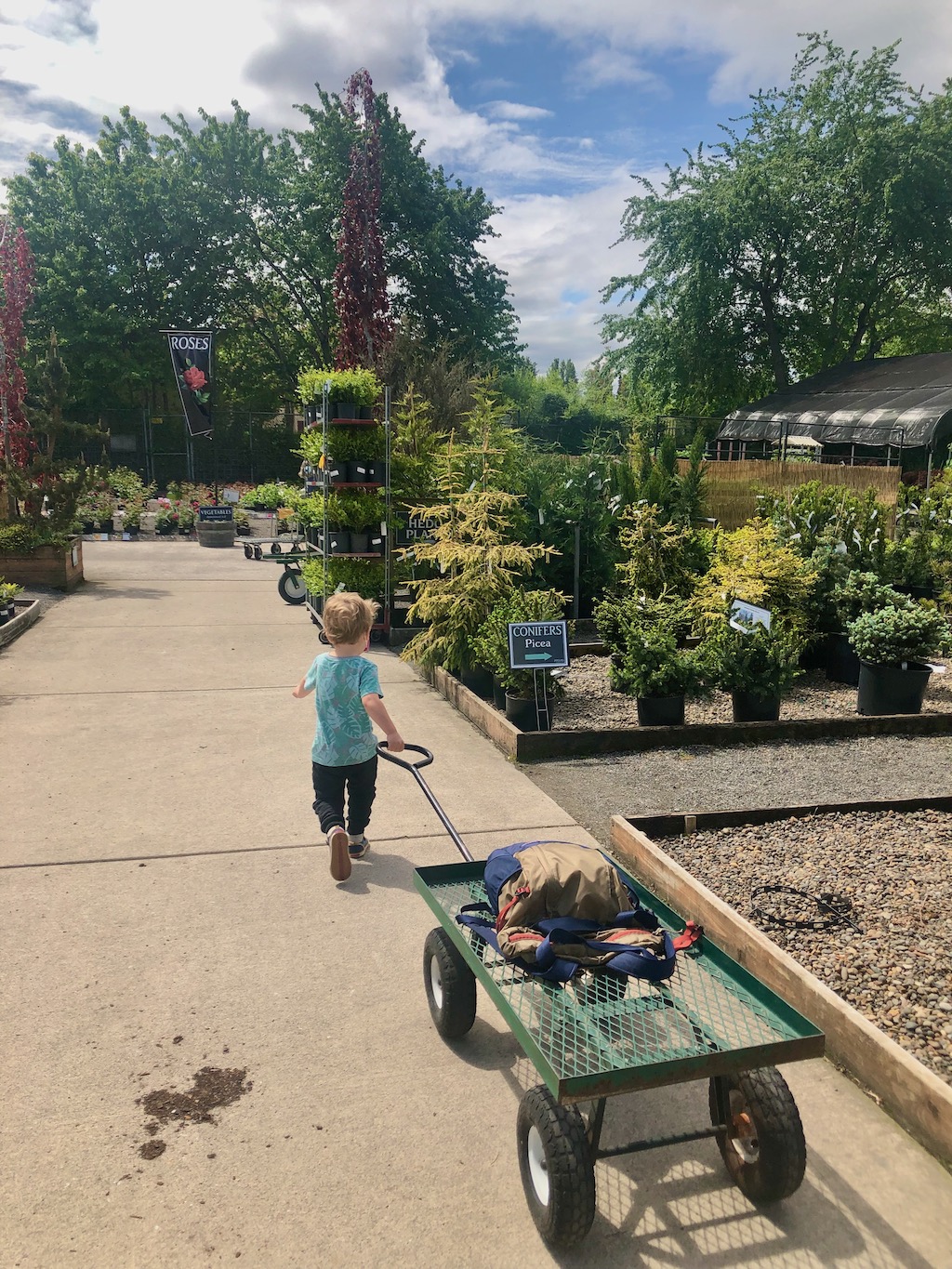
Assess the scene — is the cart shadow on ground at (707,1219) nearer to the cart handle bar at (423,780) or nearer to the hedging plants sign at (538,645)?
the cart handle bar at (423,780)

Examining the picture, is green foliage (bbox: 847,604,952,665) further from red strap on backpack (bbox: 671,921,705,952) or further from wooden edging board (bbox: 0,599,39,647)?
wooden edging board (bbox: 0,599,39,647)

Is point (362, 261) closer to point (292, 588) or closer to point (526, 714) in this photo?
point (292, 588)

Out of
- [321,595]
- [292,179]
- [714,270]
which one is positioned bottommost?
[321,595]

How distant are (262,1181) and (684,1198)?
1165 millimetres

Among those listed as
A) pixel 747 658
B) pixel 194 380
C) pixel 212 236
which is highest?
pixel 212 236

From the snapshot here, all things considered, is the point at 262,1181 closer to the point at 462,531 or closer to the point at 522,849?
the point at 522,849

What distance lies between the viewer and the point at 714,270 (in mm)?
31141

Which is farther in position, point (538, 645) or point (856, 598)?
point (856, 598)

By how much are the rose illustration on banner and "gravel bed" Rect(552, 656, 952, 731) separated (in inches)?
745

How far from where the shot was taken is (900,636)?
7188mm

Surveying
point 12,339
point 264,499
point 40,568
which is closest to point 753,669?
point 40,568

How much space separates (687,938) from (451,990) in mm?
839

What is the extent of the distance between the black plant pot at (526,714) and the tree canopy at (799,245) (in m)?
28.4

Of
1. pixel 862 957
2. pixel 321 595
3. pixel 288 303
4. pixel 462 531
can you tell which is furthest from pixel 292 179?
pixel 862 957
